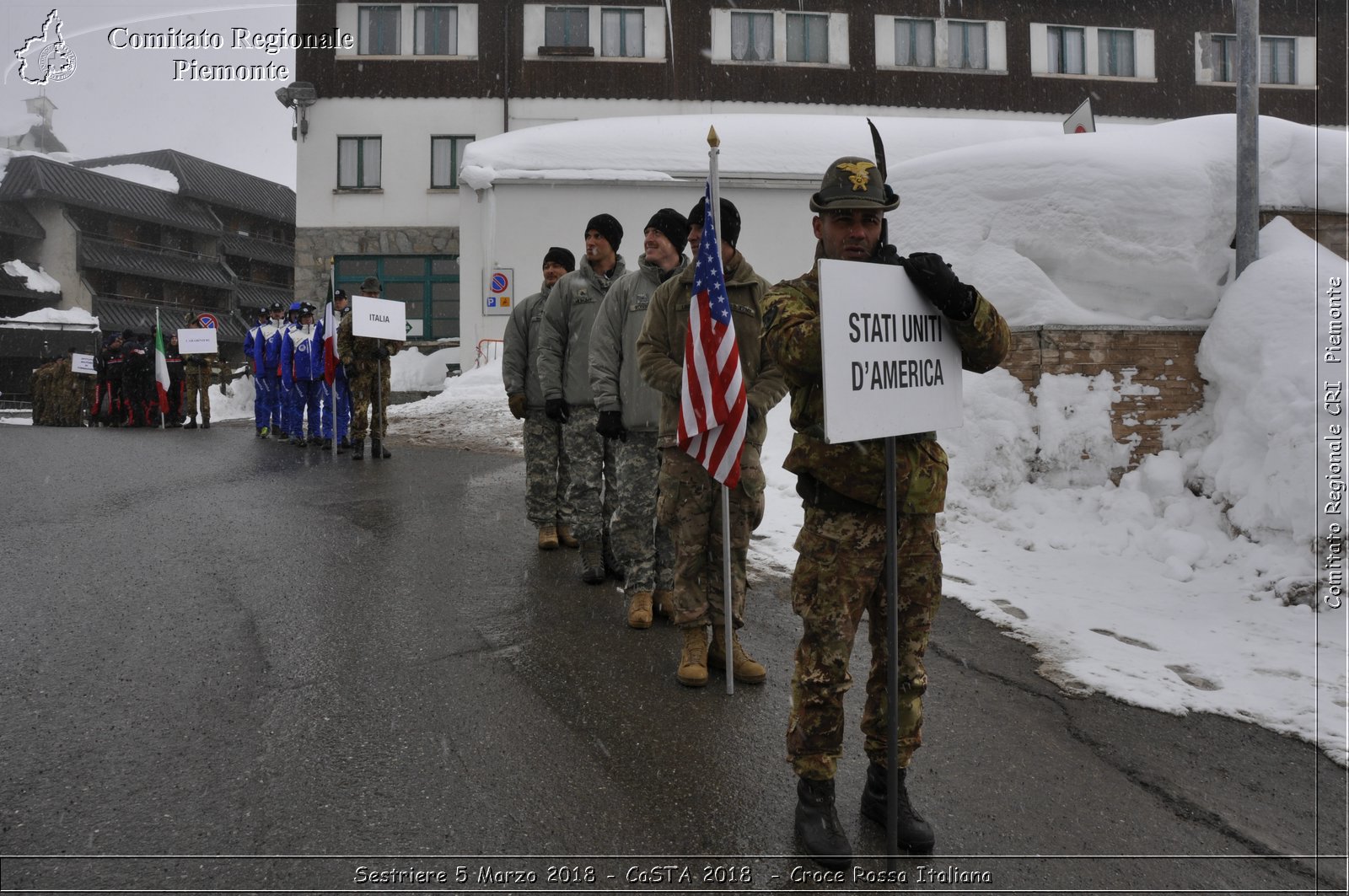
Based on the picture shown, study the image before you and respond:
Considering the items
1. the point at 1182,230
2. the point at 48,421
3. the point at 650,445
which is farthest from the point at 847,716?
the point at 48,421

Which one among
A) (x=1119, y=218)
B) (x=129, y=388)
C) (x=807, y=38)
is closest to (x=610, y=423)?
(x=1119, y=218)

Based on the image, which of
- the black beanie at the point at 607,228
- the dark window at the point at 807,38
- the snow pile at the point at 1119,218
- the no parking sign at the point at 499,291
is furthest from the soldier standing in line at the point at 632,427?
the dark window at the point at 807,38

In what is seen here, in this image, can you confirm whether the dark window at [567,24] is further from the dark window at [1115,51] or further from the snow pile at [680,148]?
the dark window at [1115,51]

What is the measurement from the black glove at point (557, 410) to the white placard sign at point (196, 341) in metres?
13.3

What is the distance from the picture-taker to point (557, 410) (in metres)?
5.98

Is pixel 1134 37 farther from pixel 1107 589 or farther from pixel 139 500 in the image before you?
pixel 139 500

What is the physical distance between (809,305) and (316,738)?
2468 mm

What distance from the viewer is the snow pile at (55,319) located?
121 ft

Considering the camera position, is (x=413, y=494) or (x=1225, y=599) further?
(x=413, y=494)

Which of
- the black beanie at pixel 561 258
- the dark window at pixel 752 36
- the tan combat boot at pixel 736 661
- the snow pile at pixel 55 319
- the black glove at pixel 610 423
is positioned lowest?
the tan combat boot at pixel 736 661

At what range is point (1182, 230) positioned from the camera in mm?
7461

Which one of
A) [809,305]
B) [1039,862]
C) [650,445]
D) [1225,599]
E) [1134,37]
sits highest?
[1134,37]

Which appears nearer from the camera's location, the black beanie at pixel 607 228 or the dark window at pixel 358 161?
the black beanie at pixel 607 228

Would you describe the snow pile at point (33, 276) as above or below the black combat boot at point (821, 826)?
above
